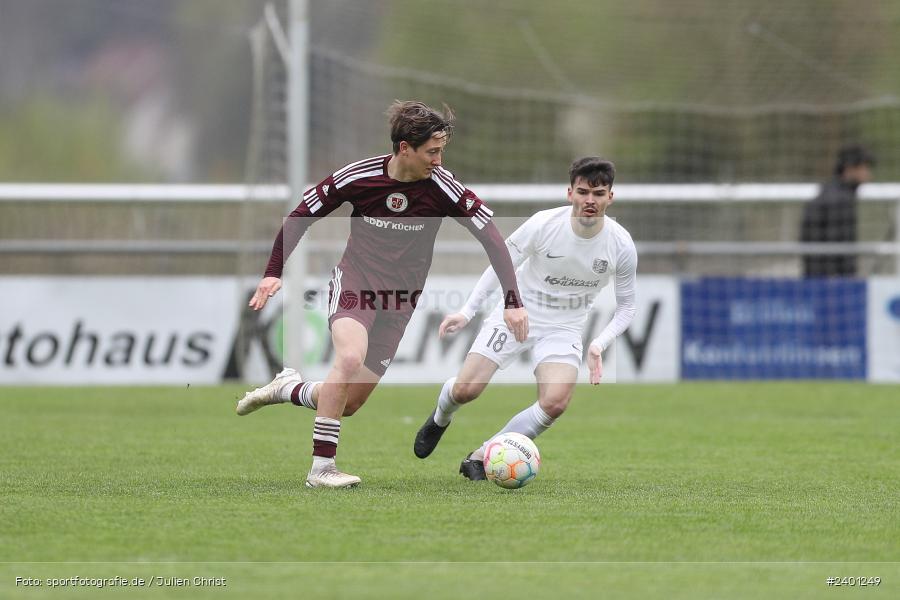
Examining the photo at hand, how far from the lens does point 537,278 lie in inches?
300

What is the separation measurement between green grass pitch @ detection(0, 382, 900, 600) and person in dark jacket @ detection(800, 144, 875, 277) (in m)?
4.59

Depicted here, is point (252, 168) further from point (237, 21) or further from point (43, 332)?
point (237, 21)

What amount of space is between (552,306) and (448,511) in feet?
6.17

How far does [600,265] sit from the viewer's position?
7383 millimetres

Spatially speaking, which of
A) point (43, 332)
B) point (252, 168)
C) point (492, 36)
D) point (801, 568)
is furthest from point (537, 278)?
point (492, 36)

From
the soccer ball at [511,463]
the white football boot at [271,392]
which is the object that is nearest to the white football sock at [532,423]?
the soccer ball at [511,463]

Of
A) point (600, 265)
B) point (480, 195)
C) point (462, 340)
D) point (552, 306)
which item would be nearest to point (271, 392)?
point (552, 306)

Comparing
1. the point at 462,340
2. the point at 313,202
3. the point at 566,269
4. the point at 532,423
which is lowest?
the point at 532,423

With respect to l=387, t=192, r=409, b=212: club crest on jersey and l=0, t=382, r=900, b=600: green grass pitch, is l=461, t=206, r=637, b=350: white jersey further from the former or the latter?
l=0, t=382, r=900, b=600: green grass pitch

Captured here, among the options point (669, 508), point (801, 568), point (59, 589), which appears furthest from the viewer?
point (669, 508)

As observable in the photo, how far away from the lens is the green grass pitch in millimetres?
4633

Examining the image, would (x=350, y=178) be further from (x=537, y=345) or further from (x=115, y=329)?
(x=115, y=329)

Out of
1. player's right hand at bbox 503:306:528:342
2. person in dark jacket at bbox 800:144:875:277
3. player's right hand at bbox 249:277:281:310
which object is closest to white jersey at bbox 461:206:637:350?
player's right hand at bbox 503:306:528:342

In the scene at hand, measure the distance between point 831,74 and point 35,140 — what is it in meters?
9.80
